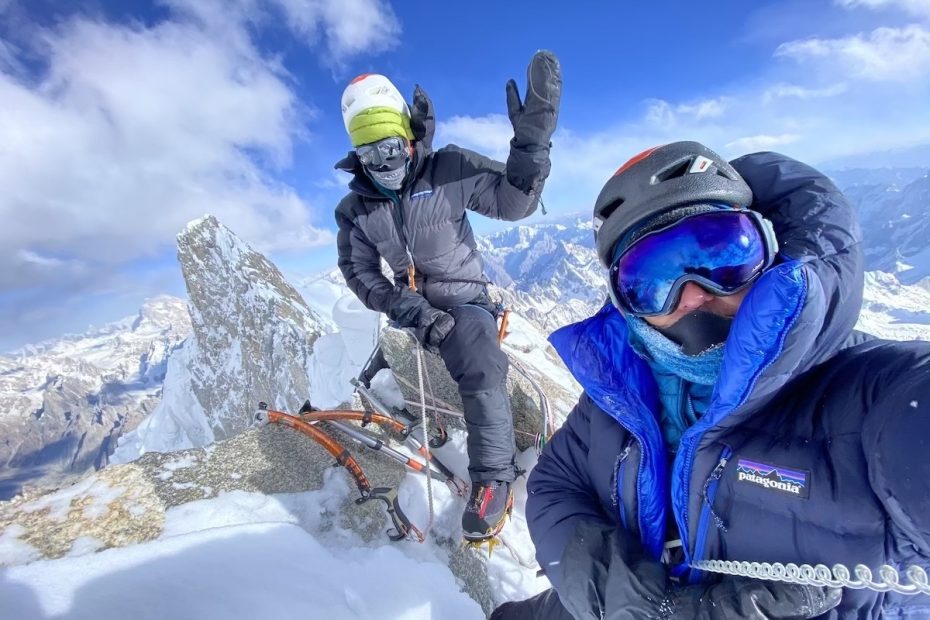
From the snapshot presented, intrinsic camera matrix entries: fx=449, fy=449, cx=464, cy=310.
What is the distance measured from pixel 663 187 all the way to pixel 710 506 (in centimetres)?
146

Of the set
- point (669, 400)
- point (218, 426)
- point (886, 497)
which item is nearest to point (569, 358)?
point (669, 400)

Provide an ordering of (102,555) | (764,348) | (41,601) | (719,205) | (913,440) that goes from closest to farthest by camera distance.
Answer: (913,440)
(764,348)
(719,205)
(41,601)
(102,555)

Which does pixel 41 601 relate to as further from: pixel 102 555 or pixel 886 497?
pixel 886 497

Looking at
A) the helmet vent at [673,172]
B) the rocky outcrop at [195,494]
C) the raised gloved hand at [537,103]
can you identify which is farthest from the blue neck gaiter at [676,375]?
the rocky outcrop at [195,494]

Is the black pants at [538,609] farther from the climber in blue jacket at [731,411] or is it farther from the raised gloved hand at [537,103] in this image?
the raised gloved hand at [537,103]

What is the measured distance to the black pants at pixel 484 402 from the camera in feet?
15.2

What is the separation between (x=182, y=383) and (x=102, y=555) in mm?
86984

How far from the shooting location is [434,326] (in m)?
4.84

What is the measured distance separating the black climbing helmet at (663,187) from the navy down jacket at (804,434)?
0.63ft

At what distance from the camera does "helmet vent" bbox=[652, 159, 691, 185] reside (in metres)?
2.18

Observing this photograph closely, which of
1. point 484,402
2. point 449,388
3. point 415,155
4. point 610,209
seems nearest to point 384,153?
point 415,155

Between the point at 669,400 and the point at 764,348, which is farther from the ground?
the point at 764,348

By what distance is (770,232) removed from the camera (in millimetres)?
1966

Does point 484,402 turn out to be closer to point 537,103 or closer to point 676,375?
point 676,375
